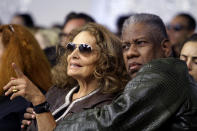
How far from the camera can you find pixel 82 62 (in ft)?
12.4

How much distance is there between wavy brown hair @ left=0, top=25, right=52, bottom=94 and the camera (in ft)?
13.4

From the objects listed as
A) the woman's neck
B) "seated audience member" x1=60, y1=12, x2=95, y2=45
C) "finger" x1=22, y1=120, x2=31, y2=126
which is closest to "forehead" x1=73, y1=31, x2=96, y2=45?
the woman's neck

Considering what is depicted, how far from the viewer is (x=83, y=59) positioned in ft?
12.4

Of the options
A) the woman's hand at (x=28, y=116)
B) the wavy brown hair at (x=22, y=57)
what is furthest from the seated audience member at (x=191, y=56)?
the woman's hand at (x=28, y=116)

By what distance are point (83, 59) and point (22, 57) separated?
65cm

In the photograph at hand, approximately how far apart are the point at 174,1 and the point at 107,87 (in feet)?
19.1

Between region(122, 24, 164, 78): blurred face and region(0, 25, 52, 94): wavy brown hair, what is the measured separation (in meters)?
0.75

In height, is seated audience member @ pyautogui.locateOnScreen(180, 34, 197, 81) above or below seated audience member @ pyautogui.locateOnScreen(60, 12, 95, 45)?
below

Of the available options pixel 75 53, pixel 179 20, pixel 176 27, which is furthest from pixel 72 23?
pixel 75 53

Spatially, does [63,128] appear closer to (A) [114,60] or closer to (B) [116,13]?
(A) [114,60]

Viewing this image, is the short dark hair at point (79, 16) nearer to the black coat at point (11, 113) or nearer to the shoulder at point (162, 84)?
the black coat at point (11, 113)

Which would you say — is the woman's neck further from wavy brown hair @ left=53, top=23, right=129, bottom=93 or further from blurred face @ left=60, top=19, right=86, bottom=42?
blurred face @ left=60, top=19, right=86, bottom=42

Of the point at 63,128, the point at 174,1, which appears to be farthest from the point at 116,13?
the point at 63,128

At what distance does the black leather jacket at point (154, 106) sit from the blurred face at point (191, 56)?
1.22 metres
